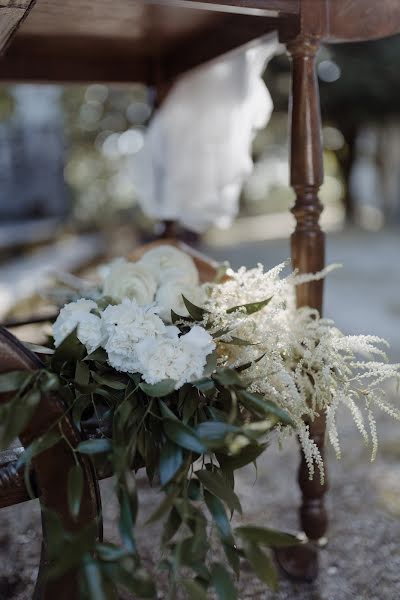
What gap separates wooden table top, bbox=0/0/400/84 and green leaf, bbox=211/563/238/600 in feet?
3.59

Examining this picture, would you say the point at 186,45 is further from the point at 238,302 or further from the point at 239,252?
the point at 239,252

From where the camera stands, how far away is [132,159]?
2.83m

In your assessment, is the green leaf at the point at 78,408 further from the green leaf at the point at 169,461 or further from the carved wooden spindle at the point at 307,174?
the carved wooden spindle at the point at 307,174

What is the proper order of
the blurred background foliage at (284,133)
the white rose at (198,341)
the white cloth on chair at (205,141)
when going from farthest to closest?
the blurred background foliage at (284,133) < the white cloth on chair at (205,141) < the white rose at (198,341)

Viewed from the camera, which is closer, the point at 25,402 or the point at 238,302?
the point at 25,402

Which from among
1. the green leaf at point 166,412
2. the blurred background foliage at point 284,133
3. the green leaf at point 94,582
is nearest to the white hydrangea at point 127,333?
the green leaf at point 166,412

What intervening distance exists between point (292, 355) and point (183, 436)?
47 cm

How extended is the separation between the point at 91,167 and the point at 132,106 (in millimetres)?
1786

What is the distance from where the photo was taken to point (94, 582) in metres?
0.98

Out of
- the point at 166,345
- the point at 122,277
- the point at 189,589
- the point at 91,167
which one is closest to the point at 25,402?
the point at 166,345

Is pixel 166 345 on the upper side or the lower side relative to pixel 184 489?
upper

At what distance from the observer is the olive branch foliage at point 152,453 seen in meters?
1.05

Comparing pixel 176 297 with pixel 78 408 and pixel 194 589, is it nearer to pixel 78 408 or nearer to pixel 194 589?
pixel 78 408

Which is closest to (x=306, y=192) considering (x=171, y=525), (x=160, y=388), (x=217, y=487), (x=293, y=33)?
(x=293, y=33)
